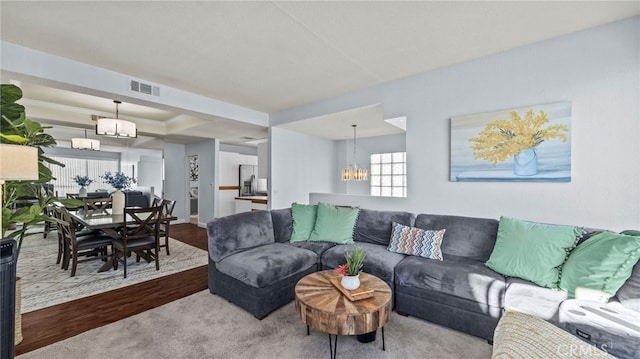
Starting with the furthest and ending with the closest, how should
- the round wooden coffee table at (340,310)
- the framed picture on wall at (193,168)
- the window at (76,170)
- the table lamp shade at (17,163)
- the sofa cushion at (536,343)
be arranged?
the window at (76,170)
the framed picture on wall at (193,168)
the round wooden coffee table at (340,310)
the table lamp shade at (17,163)
the sofa cushion at (536,343)

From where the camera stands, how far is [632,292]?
65.2 inches

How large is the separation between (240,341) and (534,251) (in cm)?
246

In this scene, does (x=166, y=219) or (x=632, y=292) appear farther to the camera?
(x=166, y=219)

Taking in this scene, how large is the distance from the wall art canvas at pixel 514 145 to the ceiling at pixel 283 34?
70cm

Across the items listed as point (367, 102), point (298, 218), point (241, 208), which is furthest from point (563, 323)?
point (241, 208)

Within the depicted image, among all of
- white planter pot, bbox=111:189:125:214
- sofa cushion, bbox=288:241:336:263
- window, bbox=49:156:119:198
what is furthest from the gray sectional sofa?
window, bbox=49:156:119:198

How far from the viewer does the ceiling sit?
2.01m

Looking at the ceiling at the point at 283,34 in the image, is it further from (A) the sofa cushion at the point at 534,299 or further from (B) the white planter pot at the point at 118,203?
(A) the sofa cushion at the point at 534,299

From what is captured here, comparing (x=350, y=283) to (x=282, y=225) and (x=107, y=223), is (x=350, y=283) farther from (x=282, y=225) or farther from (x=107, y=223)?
(x=107, y=223)

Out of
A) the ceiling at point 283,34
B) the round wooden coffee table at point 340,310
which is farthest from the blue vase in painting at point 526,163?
the round wooden coffee table at point 340,310

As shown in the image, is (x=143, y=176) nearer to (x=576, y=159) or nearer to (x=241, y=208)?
(x=241, y=208)

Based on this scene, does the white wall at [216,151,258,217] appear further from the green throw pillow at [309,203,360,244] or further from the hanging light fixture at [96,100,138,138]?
the green throw pillow at [309,203,360,244]

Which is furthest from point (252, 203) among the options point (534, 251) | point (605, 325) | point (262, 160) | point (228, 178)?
point (605, 325)

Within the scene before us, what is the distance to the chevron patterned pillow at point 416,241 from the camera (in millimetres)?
2641
